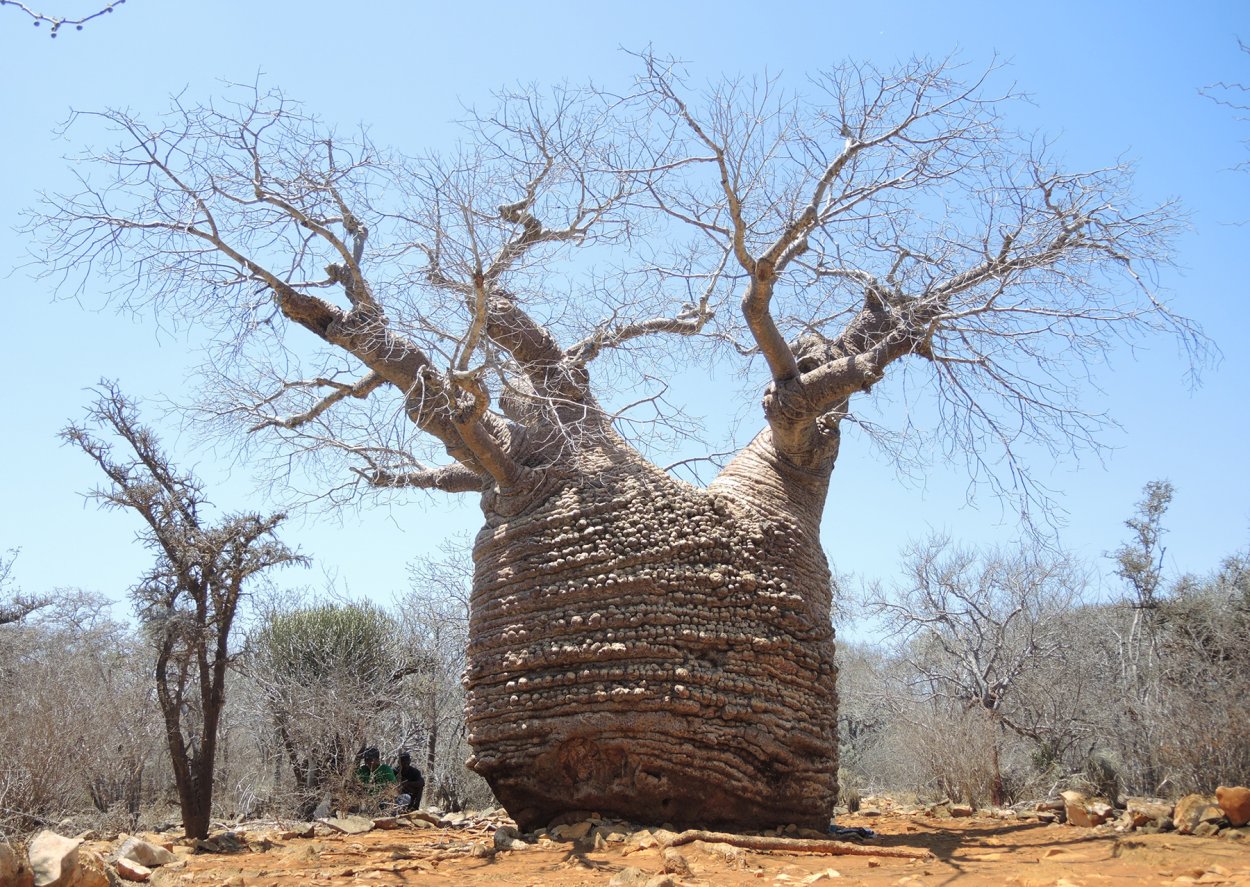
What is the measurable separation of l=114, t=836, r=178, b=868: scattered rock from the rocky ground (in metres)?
0.01

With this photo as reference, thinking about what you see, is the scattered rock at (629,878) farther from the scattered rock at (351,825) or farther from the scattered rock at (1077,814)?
the scattered rock at (1077,814)

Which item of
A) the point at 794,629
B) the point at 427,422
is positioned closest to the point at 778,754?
the point at 794,629

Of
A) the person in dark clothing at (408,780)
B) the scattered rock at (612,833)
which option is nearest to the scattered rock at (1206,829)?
the scattered rock at (612,833)

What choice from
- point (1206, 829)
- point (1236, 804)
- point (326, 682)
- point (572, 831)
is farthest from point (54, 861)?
point (326, 682)

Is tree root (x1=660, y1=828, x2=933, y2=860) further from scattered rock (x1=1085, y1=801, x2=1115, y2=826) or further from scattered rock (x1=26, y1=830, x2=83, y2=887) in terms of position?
scattered rock (x1=26, y1=830, x2=83, y2=887)

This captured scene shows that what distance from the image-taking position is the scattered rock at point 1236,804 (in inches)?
191

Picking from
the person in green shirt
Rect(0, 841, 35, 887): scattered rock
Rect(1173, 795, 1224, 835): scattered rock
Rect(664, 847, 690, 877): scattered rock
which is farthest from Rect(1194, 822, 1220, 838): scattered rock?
the person in green shirt

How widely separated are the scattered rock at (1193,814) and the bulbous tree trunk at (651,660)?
1.74 m

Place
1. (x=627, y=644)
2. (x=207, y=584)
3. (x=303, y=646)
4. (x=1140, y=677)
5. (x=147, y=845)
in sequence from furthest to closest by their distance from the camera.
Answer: (x=303, y=646), (x=1140, y=677), (x=207, y=584), (x=627, y=644), (x=147, y=845)

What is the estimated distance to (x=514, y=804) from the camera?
5.78 metres

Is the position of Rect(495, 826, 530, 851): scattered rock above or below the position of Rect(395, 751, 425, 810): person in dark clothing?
below

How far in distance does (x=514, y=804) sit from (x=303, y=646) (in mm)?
6206

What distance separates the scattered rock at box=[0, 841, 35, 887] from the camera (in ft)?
10.0

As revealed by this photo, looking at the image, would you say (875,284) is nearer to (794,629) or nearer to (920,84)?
(920,84)
